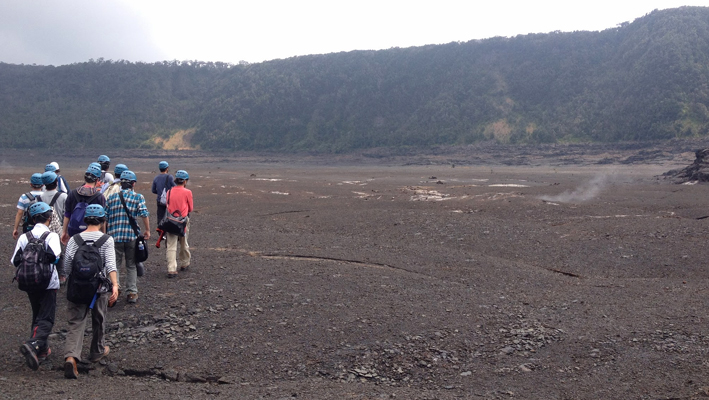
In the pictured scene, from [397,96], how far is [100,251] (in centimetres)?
6867

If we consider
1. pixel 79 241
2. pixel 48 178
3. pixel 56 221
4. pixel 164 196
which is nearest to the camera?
pixel 79 241

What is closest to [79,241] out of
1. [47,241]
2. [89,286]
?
[47,241]

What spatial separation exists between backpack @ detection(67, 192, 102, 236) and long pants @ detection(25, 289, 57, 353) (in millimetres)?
1498

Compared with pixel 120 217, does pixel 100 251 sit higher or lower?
lower

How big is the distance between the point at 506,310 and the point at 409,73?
70877 millimetres

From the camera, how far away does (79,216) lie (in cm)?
659

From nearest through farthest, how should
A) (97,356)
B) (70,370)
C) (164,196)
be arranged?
(70,370) < (97,356) < (164,196)

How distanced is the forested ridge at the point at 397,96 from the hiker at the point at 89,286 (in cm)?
5203

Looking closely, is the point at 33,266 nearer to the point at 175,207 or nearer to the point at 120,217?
the point at 120,217

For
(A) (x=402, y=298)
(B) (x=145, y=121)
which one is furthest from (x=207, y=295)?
(B) (x=145, y=121)

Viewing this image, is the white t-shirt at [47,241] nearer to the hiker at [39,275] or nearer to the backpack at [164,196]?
the hiker at [39,275]

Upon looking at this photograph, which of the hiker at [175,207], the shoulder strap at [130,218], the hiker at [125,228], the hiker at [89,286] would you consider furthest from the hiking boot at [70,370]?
the hiker at [175,207]

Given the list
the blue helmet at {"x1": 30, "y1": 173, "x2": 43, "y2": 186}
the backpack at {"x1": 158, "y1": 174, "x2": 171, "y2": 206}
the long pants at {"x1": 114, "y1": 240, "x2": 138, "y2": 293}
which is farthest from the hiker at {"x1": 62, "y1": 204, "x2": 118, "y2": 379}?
the backpack at {"x1": 158, "y1": 174, "x2": 171, "y2": 206}

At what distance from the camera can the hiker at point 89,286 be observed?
16.1ft
